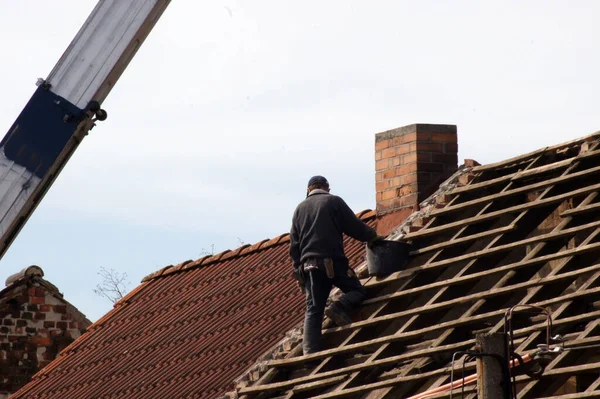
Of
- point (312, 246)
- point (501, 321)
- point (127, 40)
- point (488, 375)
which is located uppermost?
point (127, 40)

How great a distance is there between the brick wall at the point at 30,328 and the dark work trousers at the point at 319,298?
7.83 m

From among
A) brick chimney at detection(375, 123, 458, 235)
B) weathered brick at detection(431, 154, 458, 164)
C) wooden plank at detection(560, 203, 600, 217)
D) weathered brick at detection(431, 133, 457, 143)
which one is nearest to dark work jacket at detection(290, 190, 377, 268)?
wooden plank at detection(560, 203, 600, 217)

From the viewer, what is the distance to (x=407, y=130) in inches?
473

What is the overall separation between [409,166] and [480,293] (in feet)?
10.2

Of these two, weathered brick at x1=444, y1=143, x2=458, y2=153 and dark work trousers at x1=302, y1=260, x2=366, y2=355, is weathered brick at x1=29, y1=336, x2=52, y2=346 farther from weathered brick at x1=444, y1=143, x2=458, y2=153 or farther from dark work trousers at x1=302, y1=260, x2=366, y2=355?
dark work trousers at x1=302, y1=260, x2=366, y2=355

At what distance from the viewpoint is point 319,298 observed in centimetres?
984

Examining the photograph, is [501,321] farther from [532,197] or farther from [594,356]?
[532,197]

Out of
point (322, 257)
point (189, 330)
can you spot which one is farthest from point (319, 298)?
point (189, 330)

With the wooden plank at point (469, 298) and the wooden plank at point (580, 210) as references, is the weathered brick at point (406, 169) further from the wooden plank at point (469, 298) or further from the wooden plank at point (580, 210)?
the wooden plank at point (580, 210)

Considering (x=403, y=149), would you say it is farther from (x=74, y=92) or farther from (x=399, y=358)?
(x=74, y=92)

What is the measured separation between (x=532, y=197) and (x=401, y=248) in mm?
1107

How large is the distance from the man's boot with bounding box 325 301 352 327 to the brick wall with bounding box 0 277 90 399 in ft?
25.9

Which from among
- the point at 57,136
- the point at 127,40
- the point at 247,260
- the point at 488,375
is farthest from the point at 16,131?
the point at 247,260

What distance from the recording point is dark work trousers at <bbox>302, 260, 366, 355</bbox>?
32.2 ft
